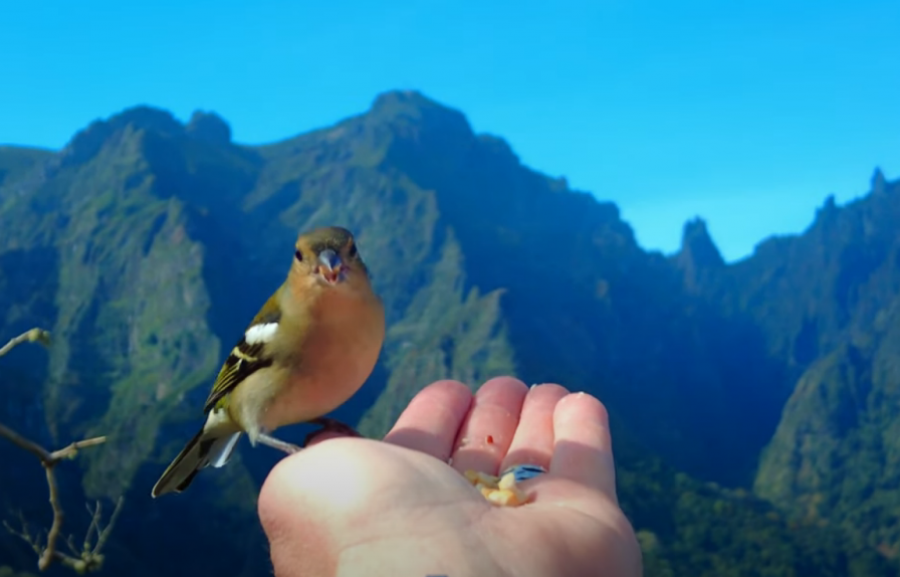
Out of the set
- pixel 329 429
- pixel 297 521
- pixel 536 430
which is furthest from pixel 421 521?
pixel 536 430

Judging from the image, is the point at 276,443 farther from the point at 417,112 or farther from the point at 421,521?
the point at 417,112

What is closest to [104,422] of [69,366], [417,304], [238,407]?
[69,366]

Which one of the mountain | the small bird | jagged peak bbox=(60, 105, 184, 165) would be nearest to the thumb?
the small bird

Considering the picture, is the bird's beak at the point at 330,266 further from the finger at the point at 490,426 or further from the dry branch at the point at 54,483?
the dry branch at the point at 54,483

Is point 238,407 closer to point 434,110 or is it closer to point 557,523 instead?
point 557,523

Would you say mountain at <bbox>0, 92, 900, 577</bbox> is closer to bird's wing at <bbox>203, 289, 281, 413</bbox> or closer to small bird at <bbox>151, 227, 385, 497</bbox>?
bird's wing at <bbox>203, 289, 281, 413</bbox>
